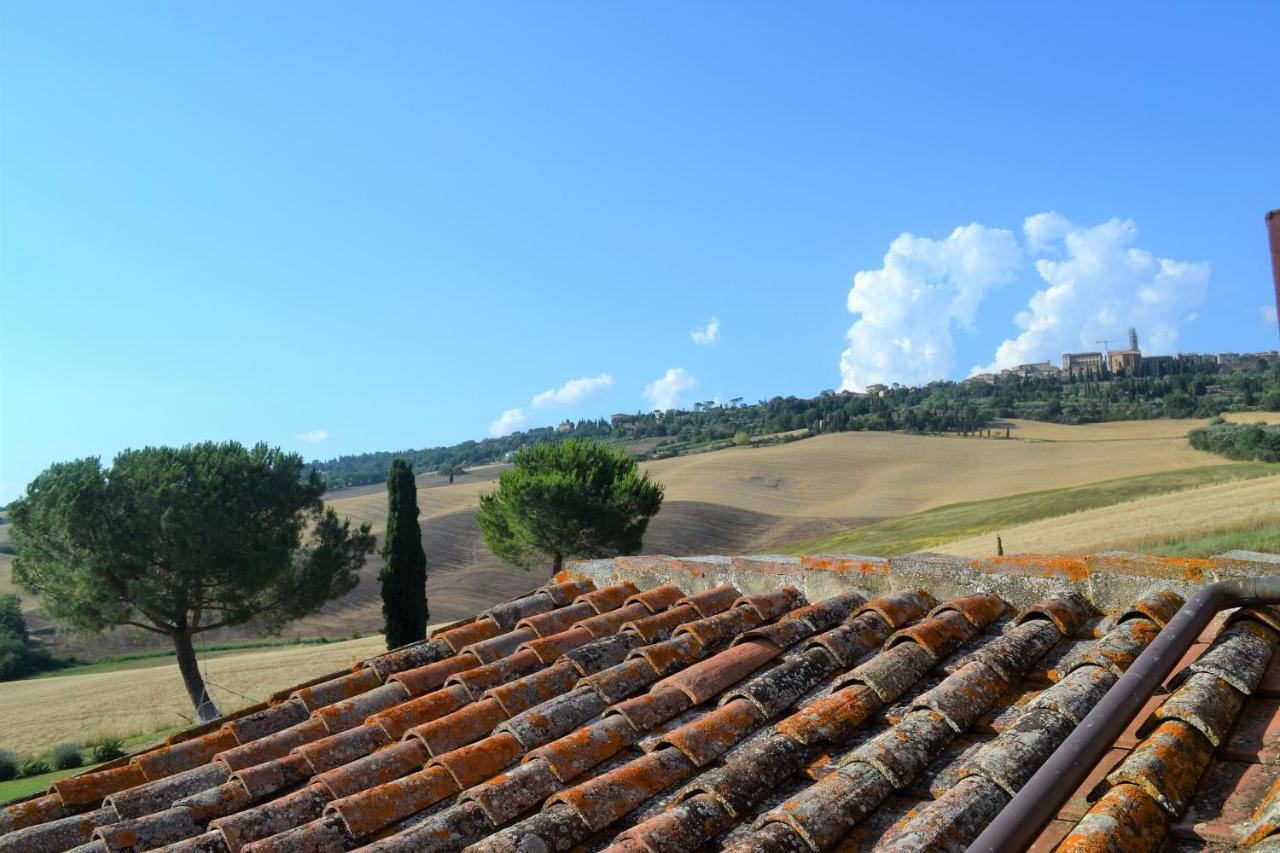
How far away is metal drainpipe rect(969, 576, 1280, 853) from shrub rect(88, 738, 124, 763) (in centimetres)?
2380

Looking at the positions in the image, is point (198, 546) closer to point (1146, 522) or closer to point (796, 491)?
point (1146, 522)

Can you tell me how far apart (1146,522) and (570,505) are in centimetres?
2197

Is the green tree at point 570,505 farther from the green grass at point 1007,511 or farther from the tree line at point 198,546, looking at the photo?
the green grass at point 1007,511

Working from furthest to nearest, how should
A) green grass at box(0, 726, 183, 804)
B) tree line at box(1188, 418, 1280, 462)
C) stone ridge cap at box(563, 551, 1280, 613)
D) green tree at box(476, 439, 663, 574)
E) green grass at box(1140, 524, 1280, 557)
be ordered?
tree line at box(1188, 418, 1280, 462)
green tree at box(476, 439, 663, 574)
green grass at box(1140, 524, 1280, 557)
green grass at box(0, 726, 183, 804)
stone ridge cap at box(563, 551, 1280, 613)

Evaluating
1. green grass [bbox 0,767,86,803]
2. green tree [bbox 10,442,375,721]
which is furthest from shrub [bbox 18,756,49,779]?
green tree [bbox 10,442,375,721]

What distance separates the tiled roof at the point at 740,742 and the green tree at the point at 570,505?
112 ft

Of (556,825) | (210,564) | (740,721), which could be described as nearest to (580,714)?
(740,721)

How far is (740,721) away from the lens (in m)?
3.67

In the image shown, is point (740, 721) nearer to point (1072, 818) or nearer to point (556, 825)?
point (556, 825)

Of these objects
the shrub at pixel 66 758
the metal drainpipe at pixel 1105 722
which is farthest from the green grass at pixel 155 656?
the metal drainpipe at pixel 1105 722

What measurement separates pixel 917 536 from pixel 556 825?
5080 cm

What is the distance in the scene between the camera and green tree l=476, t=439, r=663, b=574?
39781 millimetres

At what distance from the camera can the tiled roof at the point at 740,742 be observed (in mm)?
2738

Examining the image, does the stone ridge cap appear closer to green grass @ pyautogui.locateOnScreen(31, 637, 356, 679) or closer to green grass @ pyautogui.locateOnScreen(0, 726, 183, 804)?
green grass @ pyautogui.locateOnScreen(0, 726, 183, 804)
